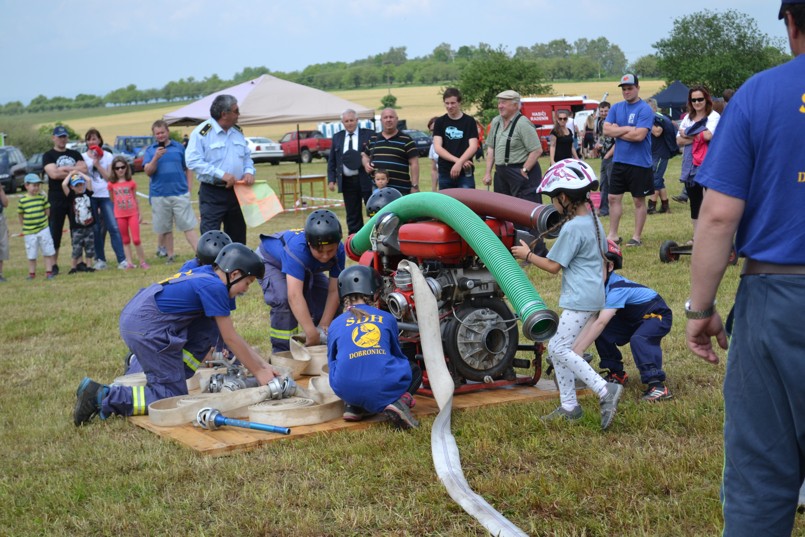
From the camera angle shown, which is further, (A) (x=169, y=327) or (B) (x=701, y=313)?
(A) (x=169, y=327)

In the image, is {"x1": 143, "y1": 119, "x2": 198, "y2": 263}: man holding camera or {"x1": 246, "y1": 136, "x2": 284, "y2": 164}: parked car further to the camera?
{"x1": 246, "y1": 136, "x2": 284, "y2": 164}: parked car

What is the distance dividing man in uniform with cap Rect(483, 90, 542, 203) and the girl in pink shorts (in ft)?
19.2

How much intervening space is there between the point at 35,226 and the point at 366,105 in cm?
7714

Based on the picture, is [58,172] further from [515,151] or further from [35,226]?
[515,151]

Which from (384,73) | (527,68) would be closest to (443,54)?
(384,73)

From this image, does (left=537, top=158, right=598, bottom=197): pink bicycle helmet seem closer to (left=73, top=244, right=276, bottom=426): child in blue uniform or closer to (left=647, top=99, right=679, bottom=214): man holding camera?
(left=73, top=244, right=276, bottom=426): child in blue uniform

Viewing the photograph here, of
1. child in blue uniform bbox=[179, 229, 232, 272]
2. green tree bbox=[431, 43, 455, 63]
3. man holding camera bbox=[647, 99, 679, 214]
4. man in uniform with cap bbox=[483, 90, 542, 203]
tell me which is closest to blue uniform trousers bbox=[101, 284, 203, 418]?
child in blue uniform bbox=[179, 229, 232, 272]

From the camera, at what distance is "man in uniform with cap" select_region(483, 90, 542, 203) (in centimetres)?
1191

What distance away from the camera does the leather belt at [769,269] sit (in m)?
2.83

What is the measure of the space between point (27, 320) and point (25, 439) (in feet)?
16.4

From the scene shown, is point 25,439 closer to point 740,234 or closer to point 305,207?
point 740,234

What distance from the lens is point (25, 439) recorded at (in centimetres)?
604

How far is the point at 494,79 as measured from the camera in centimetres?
5628

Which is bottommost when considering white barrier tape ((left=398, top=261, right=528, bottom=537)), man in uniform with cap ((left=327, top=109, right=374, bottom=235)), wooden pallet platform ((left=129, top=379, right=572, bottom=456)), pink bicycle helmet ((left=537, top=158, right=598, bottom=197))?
wooden pallet platform ((left=129, top=379, right=572, bottom=456))
